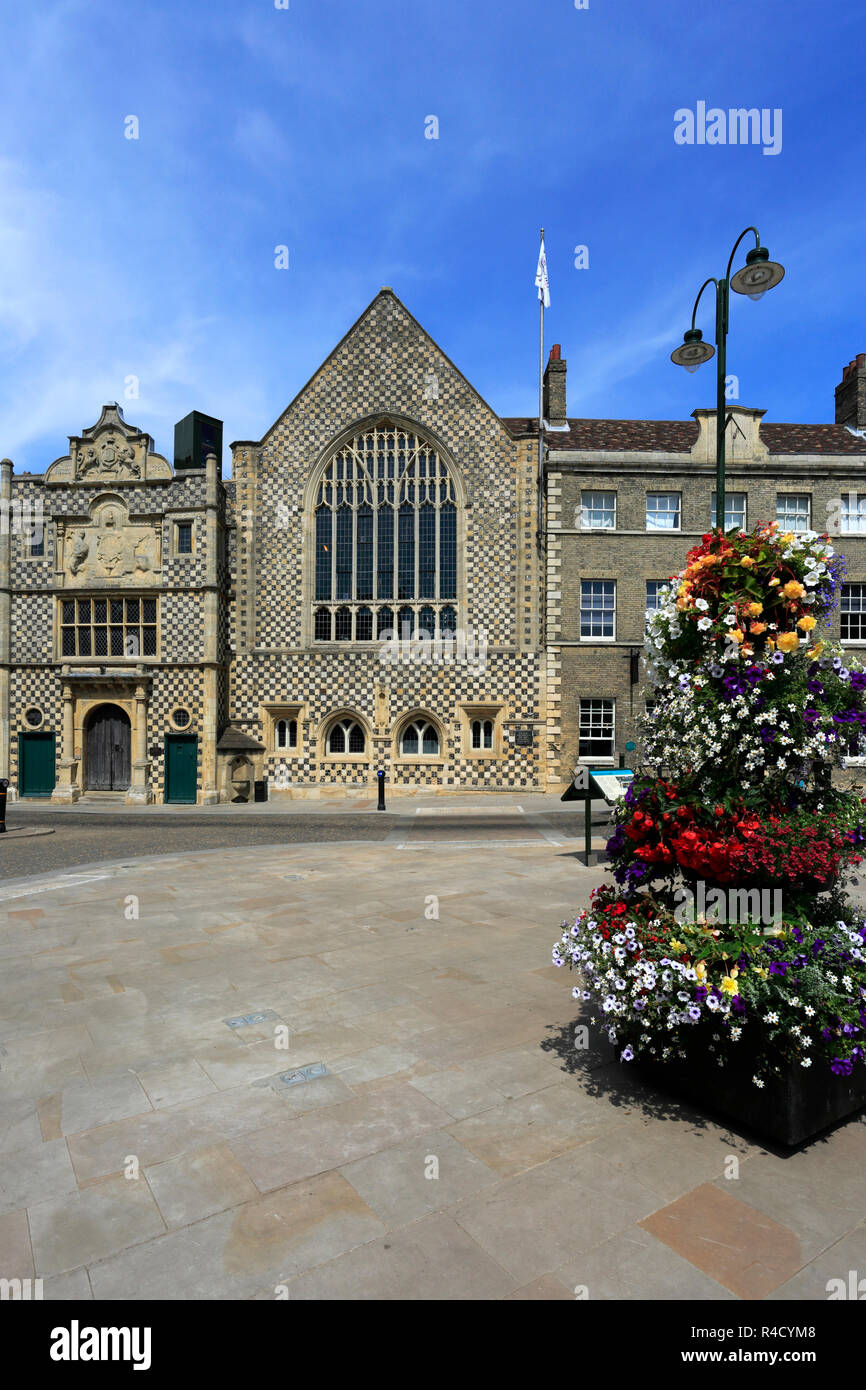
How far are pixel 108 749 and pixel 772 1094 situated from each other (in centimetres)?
2639

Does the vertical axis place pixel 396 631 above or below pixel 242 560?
below

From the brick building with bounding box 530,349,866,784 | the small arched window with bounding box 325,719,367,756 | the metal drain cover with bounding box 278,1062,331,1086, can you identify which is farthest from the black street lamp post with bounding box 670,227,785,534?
the small arched window with bounding box 325,719,367,756

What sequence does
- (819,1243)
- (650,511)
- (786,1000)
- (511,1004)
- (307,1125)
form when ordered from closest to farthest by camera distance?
(819,1243) < (786,1000) < (307,1125) < (511,1004) < (650,511)

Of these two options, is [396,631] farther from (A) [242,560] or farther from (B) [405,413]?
(B) [405,413]

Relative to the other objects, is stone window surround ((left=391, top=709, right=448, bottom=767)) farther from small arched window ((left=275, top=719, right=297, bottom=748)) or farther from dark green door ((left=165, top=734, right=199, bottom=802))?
dark green door ((left=165, top=734, right=199, bottom=802))

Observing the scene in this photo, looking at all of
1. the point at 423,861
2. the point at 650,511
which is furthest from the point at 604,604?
the point at 423,861

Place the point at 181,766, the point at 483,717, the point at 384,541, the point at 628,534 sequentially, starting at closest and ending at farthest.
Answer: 1. the point at 628,534
2. the point at 483,717
3. the point at 181,766
4. the point at 384,541

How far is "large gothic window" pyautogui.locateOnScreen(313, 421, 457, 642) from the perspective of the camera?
2608 cm

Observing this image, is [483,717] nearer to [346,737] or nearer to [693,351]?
[346,737]

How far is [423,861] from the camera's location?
12.8 meters

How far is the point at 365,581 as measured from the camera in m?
26.4

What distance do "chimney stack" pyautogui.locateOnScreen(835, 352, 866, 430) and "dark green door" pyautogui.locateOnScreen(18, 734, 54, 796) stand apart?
3344 centimetres

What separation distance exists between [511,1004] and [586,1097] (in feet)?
4.93

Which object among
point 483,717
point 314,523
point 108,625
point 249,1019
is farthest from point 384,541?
point 249,1019
